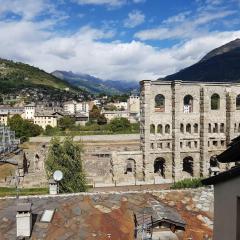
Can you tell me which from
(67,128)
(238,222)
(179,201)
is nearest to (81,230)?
(179,201)

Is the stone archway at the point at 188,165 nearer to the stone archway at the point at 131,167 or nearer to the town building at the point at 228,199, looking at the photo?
the stone archway at the point at 131,167

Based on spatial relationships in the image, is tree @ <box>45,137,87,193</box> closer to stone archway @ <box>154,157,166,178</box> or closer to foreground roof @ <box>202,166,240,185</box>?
stone archway @ <box>154,157,166,178</box>

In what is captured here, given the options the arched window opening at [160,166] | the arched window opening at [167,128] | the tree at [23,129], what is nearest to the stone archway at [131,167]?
the arched window opening at [160,166]

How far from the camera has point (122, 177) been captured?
5422 cm

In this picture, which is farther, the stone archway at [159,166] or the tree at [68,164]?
the stone archway at [159,166]

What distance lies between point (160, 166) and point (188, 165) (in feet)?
13.3

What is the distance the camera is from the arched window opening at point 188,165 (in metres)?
58.6

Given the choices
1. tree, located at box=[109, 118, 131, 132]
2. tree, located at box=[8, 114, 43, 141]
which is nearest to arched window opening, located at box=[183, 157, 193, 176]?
tree, located at box=[109, 118, 131, 132]

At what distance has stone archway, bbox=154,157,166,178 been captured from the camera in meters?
57.3

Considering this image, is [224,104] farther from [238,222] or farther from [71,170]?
[238,222]

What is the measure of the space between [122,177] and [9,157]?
55.2ft

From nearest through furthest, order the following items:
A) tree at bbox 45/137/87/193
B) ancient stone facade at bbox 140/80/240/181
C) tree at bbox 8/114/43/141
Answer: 1. tree at bbox 45/137/87/193
2. ancient stone facade at bbox 140/80/240/181
3. tree at bbox 8/114/43/141

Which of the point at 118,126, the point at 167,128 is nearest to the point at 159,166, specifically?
the point at 167,128

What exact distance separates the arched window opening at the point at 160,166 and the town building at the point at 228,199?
51.2 meters
